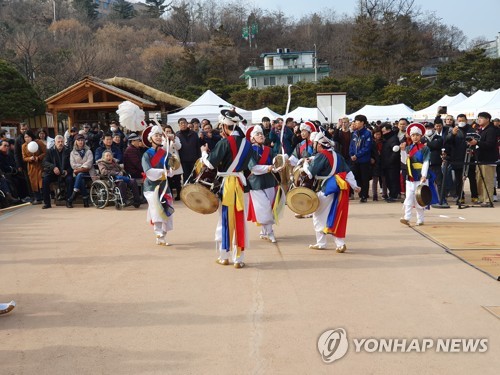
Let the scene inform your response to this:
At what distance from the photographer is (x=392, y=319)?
15.7 ft

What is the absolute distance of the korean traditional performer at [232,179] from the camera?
6598 mm

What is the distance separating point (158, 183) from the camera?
26.3ft

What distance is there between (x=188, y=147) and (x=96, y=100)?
8.54m

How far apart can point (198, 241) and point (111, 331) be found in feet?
12.0

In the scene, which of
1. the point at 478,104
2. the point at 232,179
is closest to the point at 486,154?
the point at 232,179

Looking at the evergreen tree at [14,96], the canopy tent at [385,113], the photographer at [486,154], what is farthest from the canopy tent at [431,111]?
the evergreen tree at [14,96]

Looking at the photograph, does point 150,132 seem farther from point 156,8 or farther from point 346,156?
point 156,8

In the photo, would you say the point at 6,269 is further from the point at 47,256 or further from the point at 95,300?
the point at 95,300

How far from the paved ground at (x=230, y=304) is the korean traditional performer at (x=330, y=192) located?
30 cm

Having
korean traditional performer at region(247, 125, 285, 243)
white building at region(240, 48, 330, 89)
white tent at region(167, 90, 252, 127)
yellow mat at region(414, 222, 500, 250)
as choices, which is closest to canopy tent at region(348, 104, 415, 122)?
white tent at region(167, 90, 252, 127)

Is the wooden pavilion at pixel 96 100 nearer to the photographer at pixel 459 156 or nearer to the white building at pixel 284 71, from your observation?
the photographer at pixel 459 156

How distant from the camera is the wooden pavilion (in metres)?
18.2

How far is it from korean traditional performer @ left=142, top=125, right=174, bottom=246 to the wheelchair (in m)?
3.75

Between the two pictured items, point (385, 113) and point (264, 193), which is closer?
point (264, 193)
